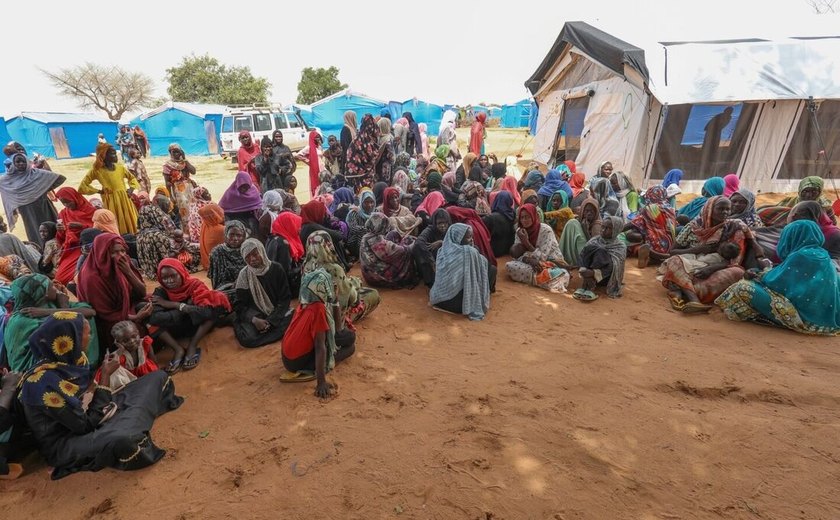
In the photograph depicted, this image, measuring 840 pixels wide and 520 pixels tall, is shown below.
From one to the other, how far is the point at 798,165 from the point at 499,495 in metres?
11.0

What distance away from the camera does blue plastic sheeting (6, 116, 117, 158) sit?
2145 centimetres

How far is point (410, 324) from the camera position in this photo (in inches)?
182

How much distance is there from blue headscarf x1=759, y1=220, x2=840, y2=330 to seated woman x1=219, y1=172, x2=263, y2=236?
6.15 metres

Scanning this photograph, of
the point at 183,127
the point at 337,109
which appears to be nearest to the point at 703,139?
the point at 337,109

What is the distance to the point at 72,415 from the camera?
258 centimetres

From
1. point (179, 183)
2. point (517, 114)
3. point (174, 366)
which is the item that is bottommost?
point (174, 366)

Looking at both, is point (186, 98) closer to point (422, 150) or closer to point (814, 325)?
Answer: point (422, 150)

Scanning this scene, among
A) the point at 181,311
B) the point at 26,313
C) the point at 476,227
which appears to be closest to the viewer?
the point at 26,313

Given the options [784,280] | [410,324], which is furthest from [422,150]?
[784,280]

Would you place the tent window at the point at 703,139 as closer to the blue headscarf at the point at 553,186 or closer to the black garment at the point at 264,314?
the blue headscarf at the point at 553,186

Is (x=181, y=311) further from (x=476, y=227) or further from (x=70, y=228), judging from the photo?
(x=476, y=227)

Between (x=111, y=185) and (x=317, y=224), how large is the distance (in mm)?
3109

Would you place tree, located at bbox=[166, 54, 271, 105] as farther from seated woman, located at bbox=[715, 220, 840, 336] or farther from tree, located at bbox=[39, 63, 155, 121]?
seated woman, located at bbox=[715, 220, 840, 336]

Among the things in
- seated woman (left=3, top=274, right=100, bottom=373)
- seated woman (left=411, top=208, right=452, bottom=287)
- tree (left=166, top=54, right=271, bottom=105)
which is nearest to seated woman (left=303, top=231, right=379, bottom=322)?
seated woman (left=411, top=208, right=452, bottom=287)
